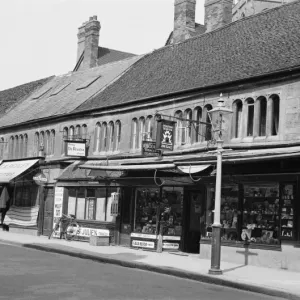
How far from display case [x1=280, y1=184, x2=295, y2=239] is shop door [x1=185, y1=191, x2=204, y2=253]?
14.4 feet

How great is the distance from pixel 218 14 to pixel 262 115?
57.7 ft

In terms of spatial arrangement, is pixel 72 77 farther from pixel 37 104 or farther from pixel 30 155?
pixel 30 155

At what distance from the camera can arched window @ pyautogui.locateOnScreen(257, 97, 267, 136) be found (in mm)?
18231

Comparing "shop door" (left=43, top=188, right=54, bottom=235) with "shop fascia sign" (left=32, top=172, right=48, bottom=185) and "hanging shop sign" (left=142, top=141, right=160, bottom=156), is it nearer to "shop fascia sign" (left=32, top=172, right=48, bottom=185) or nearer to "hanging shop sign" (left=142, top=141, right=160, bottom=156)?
"shop fascia sign" (left=32, top=172, right=48, bottom=185)

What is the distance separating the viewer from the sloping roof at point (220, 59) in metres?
19.4

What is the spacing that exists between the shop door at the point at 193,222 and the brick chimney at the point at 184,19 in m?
18.8

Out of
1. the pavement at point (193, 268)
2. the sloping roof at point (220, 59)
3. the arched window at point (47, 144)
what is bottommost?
the pavement at point (193, 268)

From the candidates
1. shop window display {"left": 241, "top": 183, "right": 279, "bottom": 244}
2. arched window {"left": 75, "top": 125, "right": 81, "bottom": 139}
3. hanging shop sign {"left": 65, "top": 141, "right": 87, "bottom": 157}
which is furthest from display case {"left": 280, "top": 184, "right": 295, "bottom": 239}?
arched window {"left": 75, "top": 125, "right": 81, "bottom": 139}

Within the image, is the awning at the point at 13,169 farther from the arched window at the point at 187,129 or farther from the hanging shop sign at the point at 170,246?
the hanging shop sign at the point at 170,246

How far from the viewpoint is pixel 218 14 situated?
3438 centimetres

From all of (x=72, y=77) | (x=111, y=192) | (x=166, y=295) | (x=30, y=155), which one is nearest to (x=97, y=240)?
(x=111, y=192)

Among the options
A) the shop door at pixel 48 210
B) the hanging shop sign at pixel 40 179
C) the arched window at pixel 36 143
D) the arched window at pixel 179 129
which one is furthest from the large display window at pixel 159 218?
the arched window at pixel 36 143

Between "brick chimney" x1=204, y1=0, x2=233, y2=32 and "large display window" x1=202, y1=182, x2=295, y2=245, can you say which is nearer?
"large display window" x1=202, y1=182, x2=295, y2=245

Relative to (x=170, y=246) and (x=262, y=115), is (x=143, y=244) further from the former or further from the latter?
(x=262, y=115)
